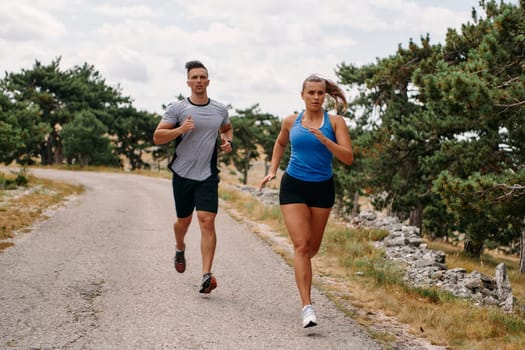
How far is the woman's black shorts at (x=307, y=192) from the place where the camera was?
4.65 m

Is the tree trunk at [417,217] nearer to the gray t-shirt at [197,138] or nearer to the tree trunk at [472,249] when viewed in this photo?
the tree trunk at [472,249]

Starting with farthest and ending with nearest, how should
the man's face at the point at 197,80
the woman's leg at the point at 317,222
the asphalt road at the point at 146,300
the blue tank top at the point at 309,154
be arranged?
the man's face at the point at 197,80 → the woman's leg at the point at 317,222 → the blue tank top at the point at 309,154 → the asphalt road at the point at 146,300

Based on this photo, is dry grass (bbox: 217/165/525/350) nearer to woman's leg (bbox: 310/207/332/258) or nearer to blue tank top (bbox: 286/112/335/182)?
woman's leg (bbox: 310/207/332/258)

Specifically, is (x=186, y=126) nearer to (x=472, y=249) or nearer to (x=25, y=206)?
(x=25, y=206)

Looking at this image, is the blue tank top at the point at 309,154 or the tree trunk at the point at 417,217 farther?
the tree trunk at the point at 417,217

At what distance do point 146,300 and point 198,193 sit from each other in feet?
3.83

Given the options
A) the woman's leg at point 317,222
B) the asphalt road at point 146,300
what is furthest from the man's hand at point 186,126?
the asphalt road at point 146,300

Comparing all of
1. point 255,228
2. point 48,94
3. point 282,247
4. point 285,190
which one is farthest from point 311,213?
point 48,94

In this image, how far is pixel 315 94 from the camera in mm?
4574

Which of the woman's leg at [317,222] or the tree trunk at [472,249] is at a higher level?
the woman's leg at [317,222]

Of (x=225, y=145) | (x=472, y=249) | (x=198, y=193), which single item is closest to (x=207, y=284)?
(x=198, y=193)

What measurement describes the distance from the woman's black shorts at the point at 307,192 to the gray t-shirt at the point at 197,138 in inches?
42.7

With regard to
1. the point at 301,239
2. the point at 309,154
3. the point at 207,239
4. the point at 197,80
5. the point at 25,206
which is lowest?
the point at 25,206

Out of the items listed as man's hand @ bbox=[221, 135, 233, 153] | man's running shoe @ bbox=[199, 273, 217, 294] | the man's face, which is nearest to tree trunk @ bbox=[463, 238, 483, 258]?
man's hand @ bbox=[221, 135, 233, 153]
